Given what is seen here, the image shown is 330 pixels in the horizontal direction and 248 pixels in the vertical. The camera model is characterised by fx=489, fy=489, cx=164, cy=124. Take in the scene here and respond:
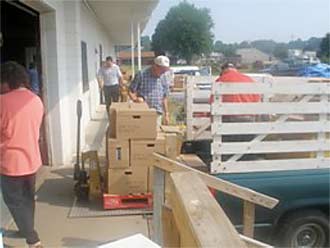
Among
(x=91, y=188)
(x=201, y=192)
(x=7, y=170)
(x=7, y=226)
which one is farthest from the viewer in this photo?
(x=91, y=188)

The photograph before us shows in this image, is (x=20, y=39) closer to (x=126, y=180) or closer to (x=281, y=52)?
(x=126, y=180)

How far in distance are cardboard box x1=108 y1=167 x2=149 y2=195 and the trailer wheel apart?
1876 millimetres

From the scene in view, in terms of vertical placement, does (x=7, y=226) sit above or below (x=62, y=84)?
below

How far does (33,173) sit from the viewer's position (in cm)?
431

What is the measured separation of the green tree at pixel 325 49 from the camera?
61.9m

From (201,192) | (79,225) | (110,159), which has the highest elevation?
(201,192)

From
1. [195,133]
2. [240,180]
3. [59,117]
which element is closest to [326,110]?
[240,180]

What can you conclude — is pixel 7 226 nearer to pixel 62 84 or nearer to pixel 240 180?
pixel 240 180

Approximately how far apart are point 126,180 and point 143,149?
1.35 feet

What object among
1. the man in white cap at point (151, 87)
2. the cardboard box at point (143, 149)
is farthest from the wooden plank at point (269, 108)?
the man in white cap at point (151, 87)

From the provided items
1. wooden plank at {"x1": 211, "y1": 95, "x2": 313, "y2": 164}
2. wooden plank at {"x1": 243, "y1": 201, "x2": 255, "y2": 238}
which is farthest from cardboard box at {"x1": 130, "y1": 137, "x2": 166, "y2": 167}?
wooden plank at {"x1": 243, "y1": 201, "x2": 255, "y2": 238}

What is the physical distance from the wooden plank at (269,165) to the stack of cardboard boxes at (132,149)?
51.2 inches

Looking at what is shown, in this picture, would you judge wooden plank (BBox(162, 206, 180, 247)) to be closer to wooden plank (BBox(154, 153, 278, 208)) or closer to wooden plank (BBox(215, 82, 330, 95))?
wooden plank (BBox(154, 153, 278, 208))

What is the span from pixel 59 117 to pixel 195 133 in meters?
2.64
